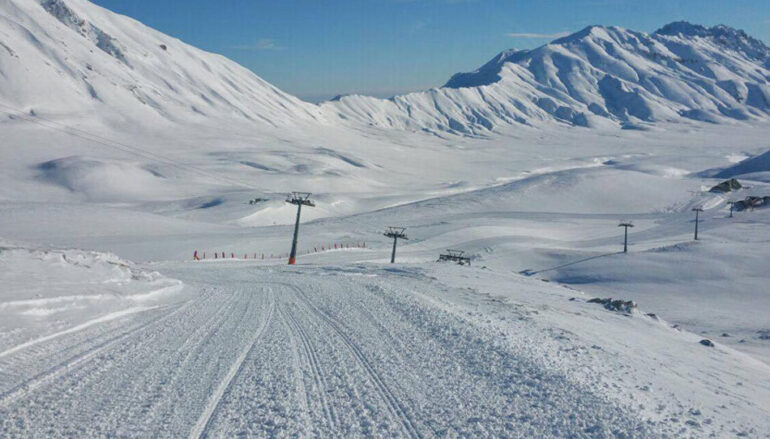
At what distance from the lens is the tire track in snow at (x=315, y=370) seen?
278 inches

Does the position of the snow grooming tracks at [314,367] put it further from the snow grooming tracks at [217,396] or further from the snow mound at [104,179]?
the snow mound at [104,179]

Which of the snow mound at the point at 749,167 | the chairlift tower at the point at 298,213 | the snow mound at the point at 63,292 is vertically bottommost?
the snow mound at the point at 63,292

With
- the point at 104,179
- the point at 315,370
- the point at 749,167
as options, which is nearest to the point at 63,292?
the point at 315,370

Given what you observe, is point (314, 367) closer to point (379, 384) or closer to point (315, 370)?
point (315, 370)

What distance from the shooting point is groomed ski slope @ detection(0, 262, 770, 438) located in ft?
22.2

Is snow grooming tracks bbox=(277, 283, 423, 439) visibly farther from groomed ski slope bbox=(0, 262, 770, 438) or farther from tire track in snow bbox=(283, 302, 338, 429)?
tire track in snow bbox=(283, 302, 338, 429)

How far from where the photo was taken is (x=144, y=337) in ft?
33.6

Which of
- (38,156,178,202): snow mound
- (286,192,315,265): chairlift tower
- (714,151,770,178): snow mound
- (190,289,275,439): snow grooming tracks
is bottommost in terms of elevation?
(190,289,275,439): snow grooming tracks

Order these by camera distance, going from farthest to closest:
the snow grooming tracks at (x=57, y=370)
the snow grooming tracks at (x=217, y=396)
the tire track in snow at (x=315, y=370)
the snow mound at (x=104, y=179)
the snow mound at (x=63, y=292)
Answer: the snow mound at (x=104, y=179), the snow mound at (x=63, y=292), the tire track in snow at (x=315, y=370), the snow grooming tracks at (x=57, y=370), the snow grooming tracks at (x=217, y=396)

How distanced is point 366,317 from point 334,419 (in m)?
6.10

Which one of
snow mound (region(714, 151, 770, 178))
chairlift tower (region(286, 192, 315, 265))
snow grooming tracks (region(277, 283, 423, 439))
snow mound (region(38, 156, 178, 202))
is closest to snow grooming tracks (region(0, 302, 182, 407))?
snow grooming tracks (region(277, 283, 423, 439))

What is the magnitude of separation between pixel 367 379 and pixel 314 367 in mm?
979

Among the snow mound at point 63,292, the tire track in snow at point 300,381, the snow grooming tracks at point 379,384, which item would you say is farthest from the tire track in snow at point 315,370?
the snow mound at point 63,292

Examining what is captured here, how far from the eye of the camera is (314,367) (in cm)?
895
